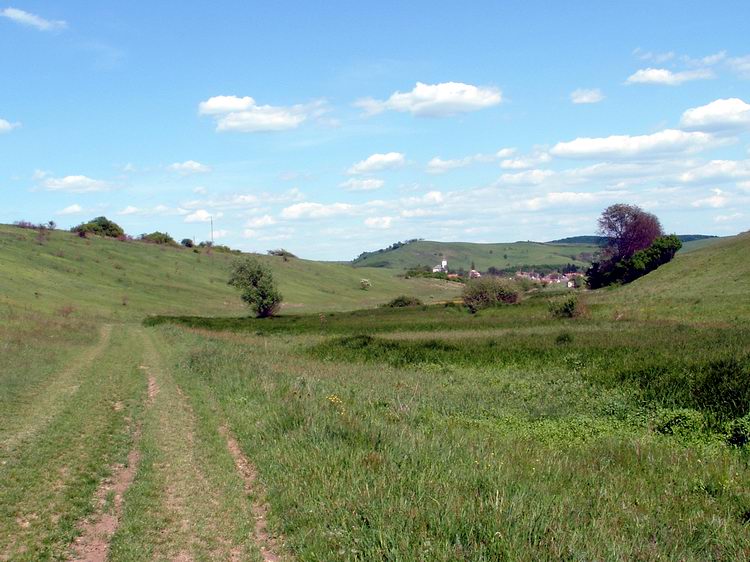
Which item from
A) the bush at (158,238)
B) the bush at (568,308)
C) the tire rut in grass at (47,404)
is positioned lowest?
the bush at (568,308)

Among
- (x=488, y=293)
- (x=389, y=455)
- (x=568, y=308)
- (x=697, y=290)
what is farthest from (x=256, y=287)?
(x=389, y=455)

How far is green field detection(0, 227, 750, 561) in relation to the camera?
22.1 feet

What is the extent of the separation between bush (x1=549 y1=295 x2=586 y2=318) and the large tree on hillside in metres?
55.7

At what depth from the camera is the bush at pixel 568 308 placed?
57031 millimetres

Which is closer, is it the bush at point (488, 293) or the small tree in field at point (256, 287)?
the bush at point (488, 293)

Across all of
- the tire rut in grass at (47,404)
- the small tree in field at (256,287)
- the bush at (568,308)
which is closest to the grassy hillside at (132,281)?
the small tree in field at (256,287)

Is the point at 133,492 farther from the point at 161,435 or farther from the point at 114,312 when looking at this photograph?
the point at 114,312

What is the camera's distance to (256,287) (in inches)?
3597

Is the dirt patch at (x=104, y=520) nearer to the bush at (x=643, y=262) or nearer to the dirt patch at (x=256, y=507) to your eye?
the dirt patch at (x=256, y=507)

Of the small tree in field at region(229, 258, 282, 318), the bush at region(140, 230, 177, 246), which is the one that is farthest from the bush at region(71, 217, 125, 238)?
the small tree in field at region(229, 258, 282, 318)

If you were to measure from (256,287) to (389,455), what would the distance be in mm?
84204

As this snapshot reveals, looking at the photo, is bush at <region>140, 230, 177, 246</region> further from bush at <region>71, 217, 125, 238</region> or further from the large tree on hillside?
the large tree on hillside

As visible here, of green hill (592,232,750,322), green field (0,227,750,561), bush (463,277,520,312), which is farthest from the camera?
bush (463,277,520,312)

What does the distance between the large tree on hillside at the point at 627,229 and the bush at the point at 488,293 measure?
119 feet
